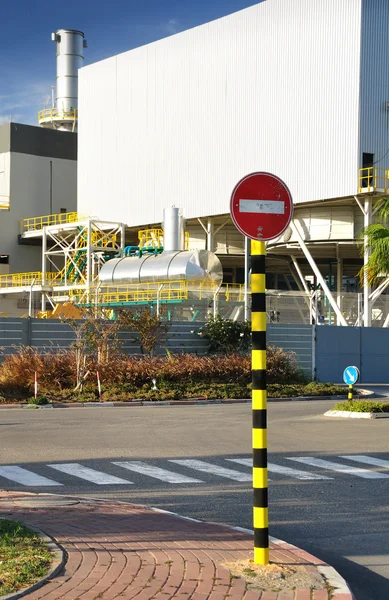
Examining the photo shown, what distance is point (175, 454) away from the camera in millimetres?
15203

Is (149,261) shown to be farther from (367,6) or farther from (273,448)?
(273,448)

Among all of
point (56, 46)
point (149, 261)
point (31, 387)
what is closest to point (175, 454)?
point (31, 387)

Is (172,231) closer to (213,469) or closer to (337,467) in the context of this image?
(337,467)

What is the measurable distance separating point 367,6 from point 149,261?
16.9 meters

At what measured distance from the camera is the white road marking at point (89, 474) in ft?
40.1

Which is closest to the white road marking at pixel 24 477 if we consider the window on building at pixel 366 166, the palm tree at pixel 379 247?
the palm tree at pixel 379 247

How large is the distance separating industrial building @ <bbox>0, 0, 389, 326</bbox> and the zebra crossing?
77.8 ft

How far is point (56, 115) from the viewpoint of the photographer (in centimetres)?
7638

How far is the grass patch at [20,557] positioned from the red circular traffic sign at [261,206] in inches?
122

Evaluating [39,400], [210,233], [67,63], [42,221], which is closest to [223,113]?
[210,233]

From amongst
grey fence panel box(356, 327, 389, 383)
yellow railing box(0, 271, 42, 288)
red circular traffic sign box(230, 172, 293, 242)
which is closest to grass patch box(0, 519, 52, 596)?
red circular traffic sign box(230, 172, 293, 242)

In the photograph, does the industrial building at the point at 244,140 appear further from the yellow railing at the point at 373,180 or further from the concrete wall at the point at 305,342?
the concrete wall at the point at 305,342

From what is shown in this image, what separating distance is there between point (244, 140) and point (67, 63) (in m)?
32.5

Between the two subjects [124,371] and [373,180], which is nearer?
[124,371]
